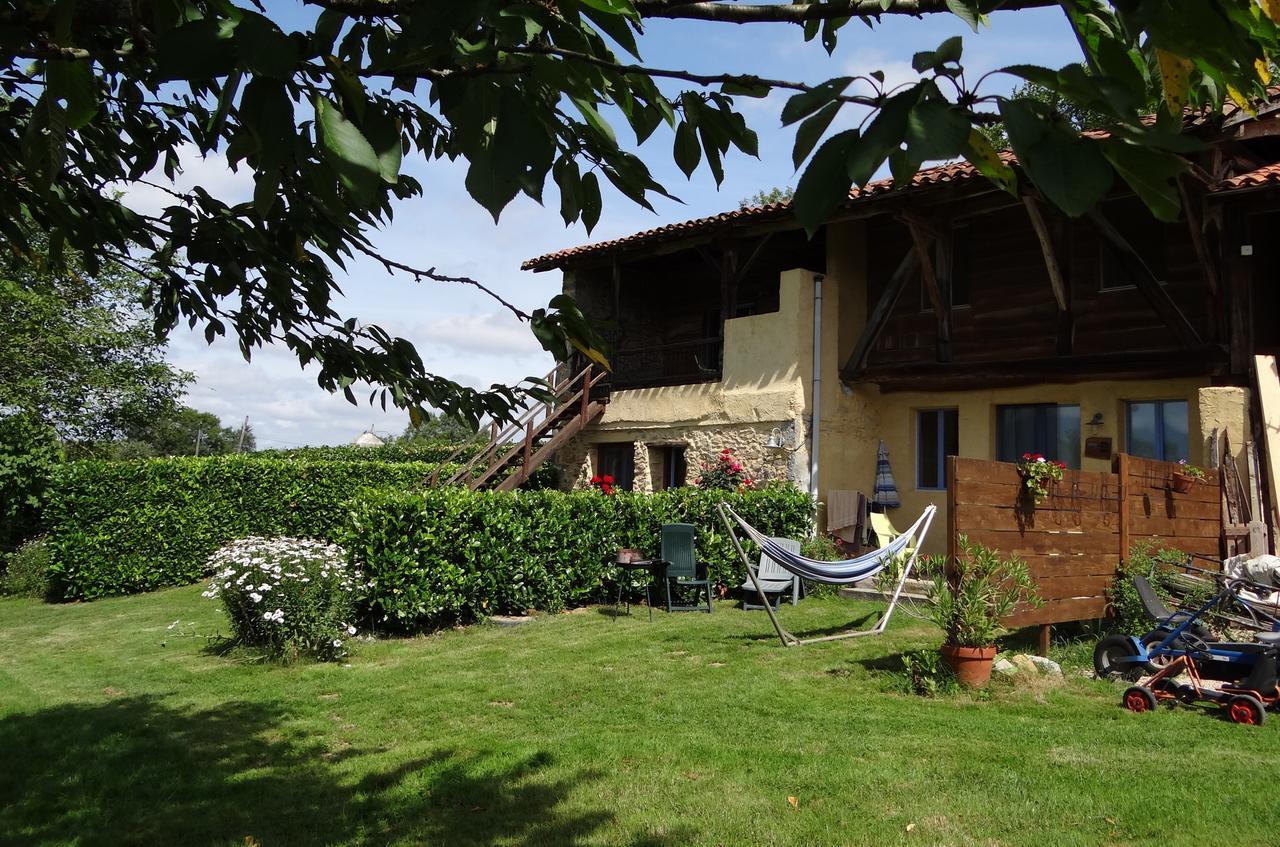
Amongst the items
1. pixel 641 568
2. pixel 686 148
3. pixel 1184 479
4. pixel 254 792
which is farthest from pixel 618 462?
pixel 686 148

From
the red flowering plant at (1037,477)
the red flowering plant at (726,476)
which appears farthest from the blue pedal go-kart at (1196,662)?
the red flowering plant at (726,476)

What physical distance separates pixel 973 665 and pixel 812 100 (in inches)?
233

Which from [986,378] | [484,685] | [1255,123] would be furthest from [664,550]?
[1255,123]

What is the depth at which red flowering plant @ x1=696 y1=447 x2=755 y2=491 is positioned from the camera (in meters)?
13.8

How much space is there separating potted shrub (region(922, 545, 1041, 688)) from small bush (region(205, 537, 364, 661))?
207 inches

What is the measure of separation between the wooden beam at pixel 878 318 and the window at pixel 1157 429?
10.9ft

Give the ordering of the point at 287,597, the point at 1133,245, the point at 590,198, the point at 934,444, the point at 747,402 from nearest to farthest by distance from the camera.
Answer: the point at 590,198
the point at 287,597
the point at 1133,245
the point at 934,444
the point at 747,402

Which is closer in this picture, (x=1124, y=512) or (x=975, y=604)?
(x=975, y=604)

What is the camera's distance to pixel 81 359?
22.1 m

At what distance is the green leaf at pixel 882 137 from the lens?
126 cm

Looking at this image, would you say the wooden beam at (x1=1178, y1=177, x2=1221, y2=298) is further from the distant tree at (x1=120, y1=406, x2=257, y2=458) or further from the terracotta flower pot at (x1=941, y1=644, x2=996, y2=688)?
the distant tree at (x1=120, y1=406, x2=257, y2=458)

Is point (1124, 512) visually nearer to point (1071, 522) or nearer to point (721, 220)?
point (1071, 522)

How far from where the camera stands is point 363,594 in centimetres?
920

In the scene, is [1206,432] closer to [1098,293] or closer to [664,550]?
[1098,293]
